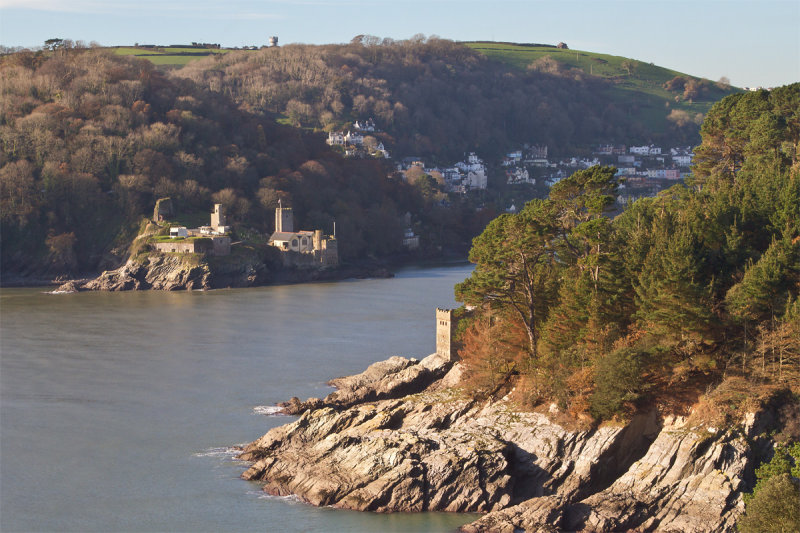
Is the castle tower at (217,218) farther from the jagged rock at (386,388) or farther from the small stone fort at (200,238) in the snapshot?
the jagged rock at (386,388)

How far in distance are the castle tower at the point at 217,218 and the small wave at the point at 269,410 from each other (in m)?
32.5

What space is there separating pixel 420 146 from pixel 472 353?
80.1 meters

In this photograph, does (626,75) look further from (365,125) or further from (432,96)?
(365,125)

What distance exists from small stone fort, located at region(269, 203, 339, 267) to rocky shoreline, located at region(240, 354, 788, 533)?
35.8 meters

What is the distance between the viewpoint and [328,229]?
6612cm

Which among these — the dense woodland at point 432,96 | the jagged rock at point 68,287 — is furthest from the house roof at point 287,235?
the dense woodland at point 432,96

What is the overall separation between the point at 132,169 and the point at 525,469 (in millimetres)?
46673

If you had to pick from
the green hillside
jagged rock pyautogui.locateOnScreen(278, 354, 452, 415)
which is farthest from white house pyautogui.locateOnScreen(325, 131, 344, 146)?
jagged rock pyautogui.locateOnScreen(278, 354, 452, 415)

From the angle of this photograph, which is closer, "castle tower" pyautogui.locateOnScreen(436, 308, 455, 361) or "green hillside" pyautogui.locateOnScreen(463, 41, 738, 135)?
"castle tower" pyautogui.locateOnScreen(436, 308, 455, 361)

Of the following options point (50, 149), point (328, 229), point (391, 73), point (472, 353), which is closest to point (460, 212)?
point (328, 229)

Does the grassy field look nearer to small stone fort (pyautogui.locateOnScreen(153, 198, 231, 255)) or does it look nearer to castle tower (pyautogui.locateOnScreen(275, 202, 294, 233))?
castle tower (pyautogui.locateOnScreen(275, 202, 294, 233))

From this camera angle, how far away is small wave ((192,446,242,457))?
23938 mm

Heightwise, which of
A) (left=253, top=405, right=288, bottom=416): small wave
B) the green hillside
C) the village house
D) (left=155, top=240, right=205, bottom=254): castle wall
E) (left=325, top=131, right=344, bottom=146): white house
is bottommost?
(left=253, top=405, right=288, bottom=416): small wave

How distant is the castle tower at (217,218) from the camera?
59.7 m
